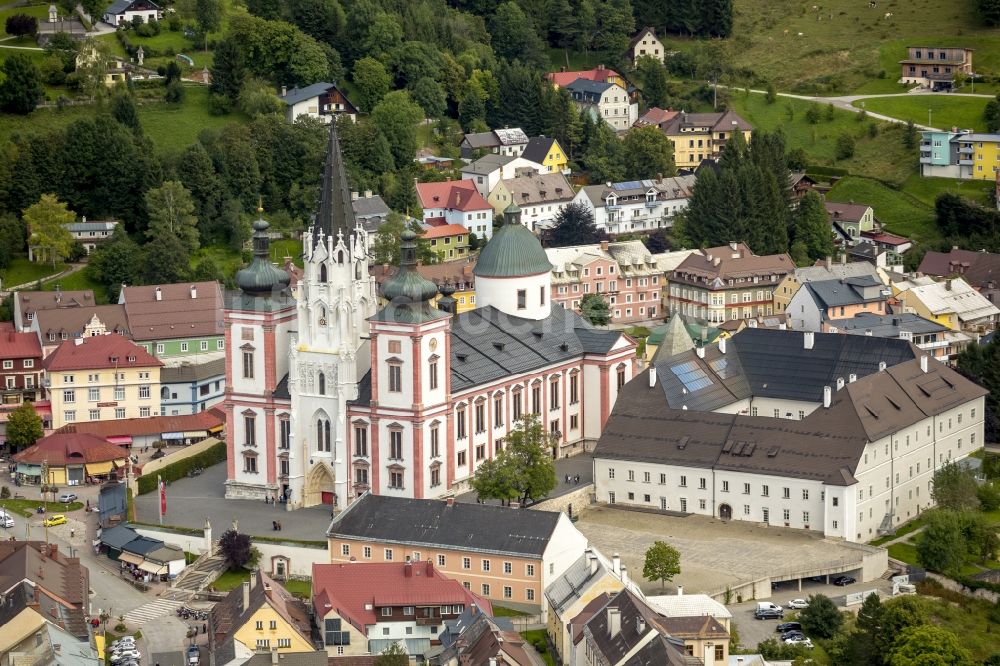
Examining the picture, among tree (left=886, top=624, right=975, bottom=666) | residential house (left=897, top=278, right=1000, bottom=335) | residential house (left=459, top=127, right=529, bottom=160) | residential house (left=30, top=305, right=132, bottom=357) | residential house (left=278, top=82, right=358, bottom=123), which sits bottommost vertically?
tree (left=886, top=624, right=975, bottom=666)

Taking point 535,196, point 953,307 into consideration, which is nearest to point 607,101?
point 535,196

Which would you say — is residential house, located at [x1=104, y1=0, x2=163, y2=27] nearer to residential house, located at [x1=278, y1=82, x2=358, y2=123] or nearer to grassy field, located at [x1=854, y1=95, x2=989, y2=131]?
residential house, located at [x1=278, y1=82, x2=358, y2=123]

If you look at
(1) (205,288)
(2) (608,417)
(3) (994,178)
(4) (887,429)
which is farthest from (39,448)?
(3) (994,178)

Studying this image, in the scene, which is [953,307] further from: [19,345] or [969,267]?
[19,345]

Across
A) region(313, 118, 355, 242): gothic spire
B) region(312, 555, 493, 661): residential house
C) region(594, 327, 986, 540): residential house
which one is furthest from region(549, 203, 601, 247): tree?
region(312, 555, 493, 661): residential house

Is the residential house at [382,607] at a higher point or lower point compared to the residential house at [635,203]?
lower

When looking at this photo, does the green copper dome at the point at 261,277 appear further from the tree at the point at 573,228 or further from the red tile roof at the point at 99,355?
the tree at the point at 573,228

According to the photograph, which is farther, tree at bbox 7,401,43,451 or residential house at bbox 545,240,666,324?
residential house at bbox 545,240,666,324

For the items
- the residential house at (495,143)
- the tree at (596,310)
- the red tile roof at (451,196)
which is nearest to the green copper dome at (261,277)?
the tree at (596,310)
